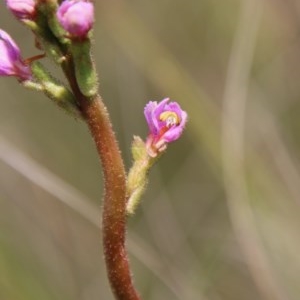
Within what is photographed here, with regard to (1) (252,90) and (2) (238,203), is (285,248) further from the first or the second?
(1) (252,90)

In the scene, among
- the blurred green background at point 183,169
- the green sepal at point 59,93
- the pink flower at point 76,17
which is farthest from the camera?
the blurred green background at point 183,169

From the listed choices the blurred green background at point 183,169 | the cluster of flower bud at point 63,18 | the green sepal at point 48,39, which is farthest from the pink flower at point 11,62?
the blurred green background at point 183,169

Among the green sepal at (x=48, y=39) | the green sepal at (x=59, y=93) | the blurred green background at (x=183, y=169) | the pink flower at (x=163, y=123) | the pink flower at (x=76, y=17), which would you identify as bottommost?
the blurred green background at (x=183, y=169)

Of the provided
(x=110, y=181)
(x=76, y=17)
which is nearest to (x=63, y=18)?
(x=76, y=17)

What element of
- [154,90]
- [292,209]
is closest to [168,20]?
[154,90]

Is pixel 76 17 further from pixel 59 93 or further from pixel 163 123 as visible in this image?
pixel 163 123

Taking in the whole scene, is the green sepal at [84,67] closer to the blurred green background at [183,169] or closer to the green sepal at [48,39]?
the green sepal at [48,39]

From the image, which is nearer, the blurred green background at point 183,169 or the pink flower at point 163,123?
the pink flower at point 163,123
